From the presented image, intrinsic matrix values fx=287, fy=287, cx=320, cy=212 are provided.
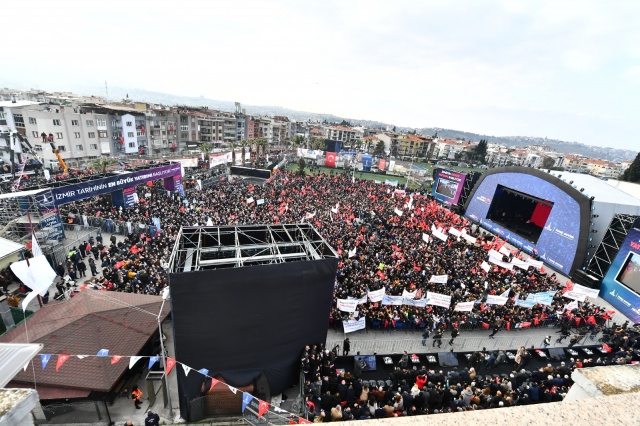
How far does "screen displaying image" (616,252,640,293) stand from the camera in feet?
63.3

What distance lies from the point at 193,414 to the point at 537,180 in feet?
107

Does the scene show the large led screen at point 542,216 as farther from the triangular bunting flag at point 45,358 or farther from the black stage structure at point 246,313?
the triangular bunting flag at point 45,358

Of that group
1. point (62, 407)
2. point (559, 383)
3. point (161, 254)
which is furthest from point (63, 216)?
point (559, 383)

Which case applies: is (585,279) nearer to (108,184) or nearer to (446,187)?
(446,187)

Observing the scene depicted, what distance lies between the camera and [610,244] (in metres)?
21.7

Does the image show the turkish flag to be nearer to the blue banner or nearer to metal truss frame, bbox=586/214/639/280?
the blue banner

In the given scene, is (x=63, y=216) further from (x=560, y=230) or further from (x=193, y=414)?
(x=560, y=230)

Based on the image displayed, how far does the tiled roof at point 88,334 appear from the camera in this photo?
925 centimetres

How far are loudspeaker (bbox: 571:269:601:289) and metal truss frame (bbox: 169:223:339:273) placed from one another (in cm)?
2293

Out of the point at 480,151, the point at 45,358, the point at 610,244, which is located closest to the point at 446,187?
the point at 610,244

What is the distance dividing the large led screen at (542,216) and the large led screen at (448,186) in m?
2.52

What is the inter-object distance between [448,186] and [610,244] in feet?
62.8

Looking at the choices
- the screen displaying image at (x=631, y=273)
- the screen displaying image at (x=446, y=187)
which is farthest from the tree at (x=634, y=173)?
the screen displaying image at (x=631, y=273)

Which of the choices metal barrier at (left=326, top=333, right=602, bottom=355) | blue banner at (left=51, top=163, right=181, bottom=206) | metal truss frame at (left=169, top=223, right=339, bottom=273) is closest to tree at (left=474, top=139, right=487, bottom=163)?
metal barrier at (left=326, top=333, right=602, bottom=355)
